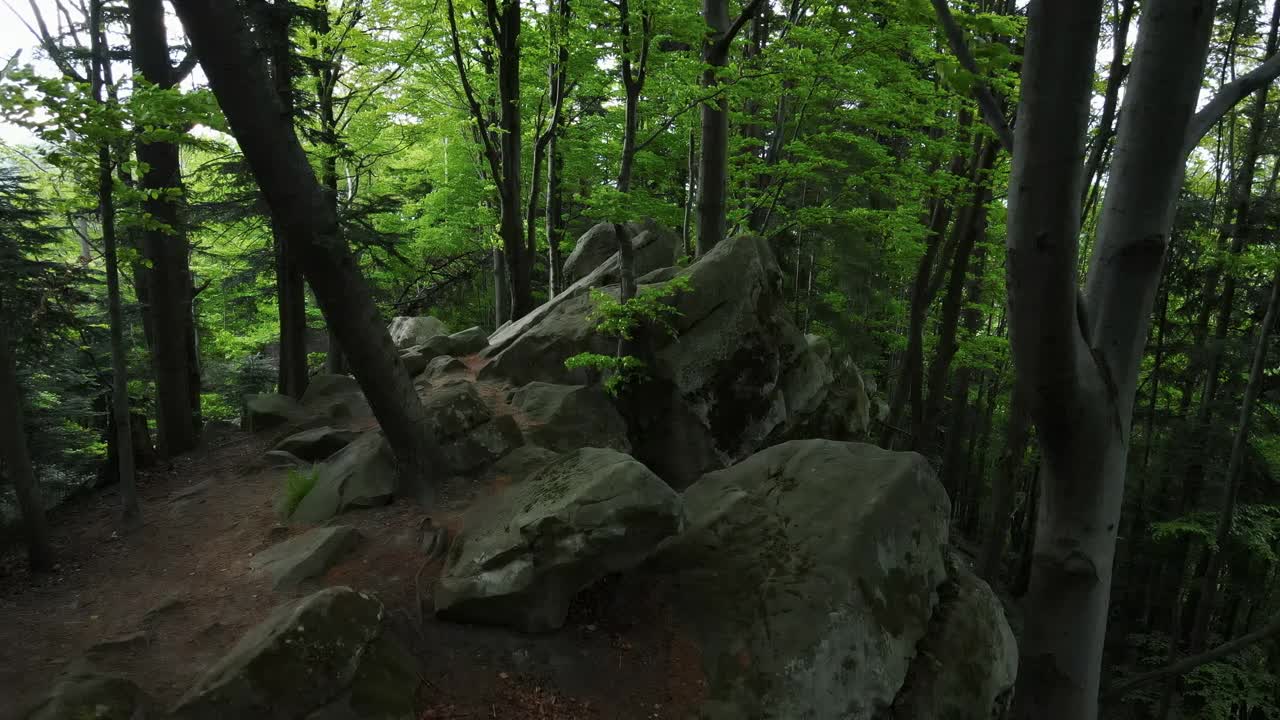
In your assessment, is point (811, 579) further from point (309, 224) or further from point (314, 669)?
point (309, 224)

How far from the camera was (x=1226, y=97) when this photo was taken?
2.08 m

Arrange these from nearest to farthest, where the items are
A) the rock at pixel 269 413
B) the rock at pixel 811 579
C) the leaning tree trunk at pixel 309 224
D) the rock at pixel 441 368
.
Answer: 1. the rock at pixel 811 579
2. the leaning tree trunk at pixel 309 224
3. the rock at pixel 269 413
4. the rock at pixel 441 368

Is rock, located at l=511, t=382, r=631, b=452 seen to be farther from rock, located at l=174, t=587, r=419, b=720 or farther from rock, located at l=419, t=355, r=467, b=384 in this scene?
rock, located at l=174, t=587, r=419, b=720

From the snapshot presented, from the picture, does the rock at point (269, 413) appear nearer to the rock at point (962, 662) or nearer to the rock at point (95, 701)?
the rock at point (95, 701)

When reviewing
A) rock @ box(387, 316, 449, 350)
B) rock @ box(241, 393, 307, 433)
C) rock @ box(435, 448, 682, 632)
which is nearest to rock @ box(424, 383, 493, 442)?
rock @ box(435, 448, 682, 632)

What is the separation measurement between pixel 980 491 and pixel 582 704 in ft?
65.1

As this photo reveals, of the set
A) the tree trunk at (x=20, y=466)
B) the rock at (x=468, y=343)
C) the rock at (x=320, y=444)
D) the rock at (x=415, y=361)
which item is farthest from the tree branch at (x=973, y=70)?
the rock at (x=468, y=343)

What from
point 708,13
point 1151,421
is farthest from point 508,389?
point 1151,421

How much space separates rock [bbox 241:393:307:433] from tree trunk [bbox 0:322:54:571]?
3.16 meters

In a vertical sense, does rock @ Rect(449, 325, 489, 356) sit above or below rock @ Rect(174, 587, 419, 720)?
above

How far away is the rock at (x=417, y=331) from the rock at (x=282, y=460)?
15.5ft

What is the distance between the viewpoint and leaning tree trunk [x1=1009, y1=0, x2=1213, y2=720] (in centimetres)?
184

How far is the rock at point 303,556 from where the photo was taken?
5.05 m

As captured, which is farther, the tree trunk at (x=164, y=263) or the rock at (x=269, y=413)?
the rock at (x=269, y=413)
